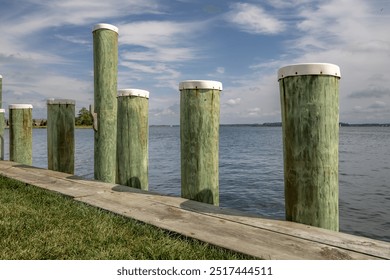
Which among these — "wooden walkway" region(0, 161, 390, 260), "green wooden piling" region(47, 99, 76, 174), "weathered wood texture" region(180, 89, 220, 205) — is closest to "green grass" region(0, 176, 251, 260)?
"wooden walkway" region(0, 161, 390, 260)

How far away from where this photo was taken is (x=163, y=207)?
363cm

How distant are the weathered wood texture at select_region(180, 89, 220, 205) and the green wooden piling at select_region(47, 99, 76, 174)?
11.0ft

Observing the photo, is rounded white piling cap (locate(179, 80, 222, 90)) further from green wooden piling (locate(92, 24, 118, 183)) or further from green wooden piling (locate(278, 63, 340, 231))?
green wooden piling (locate(92, 24, 118, 183))

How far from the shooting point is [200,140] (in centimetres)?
393

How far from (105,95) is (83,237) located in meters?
2.89

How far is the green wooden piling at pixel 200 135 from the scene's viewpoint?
3920 millimetres

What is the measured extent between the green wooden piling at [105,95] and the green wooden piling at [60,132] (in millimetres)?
1385

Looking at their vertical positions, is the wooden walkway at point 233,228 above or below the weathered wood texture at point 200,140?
below

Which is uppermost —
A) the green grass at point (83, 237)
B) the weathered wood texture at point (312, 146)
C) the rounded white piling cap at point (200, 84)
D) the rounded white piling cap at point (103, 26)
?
the rounded white piling cap at point (103, 26)

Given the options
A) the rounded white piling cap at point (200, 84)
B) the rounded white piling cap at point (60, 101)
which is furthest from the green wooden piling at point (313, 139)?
the rounded white piling cap at point (60, 101)

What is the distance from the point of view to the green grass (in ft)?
8.32

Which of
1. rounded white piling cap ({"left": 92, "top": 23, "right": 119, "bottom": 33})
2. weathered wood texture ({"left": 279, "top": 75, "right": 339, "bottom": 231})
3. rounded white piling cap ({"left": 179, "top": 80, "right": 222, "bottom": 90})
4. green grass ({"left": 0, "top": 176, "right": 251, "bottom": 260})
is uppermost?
rounded white piling cap ({"left": 92, "top": 23, "right": 119, "bottom": 33})

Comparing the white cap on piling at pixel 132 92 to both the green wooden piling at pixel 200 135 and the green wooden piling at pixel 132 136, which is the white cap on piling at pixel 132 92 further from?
the green wooden piling at pixel 200 135
